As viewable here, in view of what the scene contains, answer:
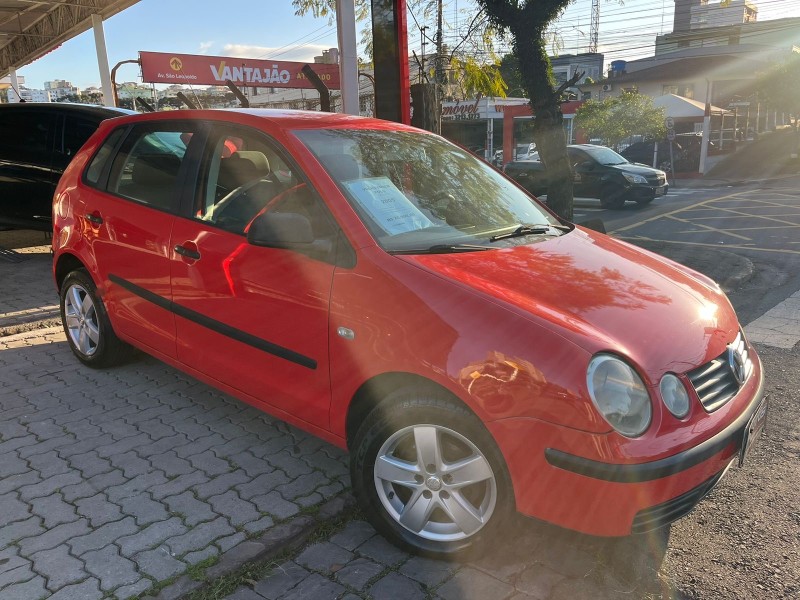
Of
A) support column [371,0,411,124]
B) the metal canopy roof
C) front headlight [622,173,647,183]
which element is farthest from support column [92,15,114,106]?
front headlight [622,173,647,183]

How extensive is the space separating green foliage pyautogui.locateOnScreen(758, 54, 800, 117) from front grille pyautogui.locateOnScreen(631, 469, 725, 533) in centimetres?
3520

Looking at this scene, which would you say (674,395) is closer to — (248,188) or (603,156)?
(248,188)

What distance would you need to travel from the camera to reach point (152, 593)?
230cm

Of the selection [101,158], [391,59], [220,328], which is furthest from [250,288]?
[391,59]

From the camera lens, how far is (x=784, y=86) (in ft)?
101

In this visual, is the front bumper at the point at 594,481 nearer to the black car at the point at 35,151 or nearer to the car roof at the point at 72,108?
the car roof at the point at 72,108

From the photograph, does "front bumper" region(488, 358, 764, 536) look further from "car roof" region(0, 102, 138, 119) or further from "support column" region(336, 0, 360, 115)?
"car roof" region(0, 102, 138, 119)

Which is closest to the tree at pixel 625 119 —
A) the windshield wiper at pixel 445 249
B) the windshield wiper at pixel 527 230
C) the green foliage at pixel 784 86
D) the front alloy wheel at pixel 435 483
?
the green foliage at pixel 784 86

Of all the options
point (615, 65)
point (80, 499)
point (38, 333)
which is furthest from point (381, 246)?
point (615, 65)

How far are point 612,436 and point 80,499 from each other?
2403 mm

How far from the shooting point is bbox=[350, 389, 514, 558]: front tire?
2264 mm

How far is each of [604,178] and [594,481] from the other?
13853mm

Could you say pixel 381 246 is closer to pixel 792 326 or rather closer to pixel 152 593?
pixel 152 593

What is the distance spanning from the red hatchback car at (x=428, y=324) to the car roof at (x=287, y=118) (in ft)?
0.06
